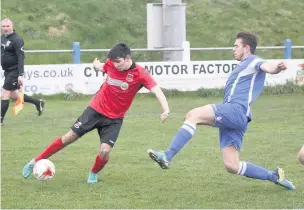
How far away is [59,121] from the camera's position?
1379cm

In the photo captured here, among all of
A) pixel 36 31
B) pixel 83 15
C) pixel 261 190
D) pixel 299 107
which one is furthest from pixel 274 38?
pixel 261 190

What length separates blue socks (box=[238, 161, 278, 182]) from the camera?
7559 mm

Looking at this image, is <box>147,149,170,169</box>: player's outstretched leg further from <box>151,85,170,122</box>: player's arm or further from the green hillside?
the green hillside

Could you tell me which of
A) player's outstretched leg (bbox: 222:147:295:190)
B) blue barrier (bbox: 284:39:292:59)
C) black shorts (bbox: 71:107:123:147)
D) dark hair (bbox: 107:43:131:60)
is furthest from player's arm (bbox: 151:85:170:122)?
blue barrier (bbox: 284:39:292:59)

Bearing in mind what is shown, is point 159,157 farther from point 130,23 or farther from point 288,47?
point 130,23

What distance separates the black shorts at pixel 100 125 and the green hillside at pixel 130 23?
1414cm

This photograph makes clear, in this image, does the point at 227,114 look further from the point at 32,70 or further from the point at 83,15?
the point at 83,15

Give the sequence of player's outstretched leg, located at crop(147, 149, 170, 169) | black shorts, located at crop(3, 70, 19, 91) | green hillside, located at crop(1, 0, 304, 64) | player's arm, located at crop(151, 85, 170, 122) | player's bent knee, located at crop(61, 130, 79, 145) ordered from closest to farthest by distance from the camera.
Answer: player's outstretched leg, located at crop(147, 149, 170, 169) → player's arm, located at crop(151, 85, 170, 122) → player's bent knee, located at crop(61, 130, 79, 145) → black shorts, located at crop(3, 70, 19, 91) → green hillside, located at crop(1, 0, 304, 64)

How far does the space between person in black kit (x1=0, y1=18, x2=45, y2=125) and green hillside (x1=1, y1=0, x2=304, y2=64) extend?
895 cm

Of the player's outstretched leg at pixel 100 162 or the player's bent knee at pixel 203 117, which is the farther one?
the player's outstretched leg at pixel 100 162

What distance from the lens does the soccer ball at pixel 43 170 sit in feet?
25.4

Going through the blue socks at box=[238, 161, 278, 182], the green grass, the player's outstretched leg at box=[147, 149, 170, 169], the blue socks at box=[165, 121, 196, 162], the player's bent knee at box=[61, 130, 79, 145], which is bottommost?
the green grass

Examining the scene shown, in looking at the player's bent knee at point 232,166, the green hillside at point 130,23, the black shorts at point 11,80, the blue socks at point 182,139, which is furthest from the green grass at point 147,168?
the green hillside at point 130,23

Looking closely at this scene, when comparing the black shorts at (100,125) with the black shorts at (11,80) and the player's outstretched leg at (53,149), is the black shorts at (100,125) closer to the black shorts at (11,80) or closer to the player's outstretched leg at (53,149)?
the player's outstretched leg at (53,149)
